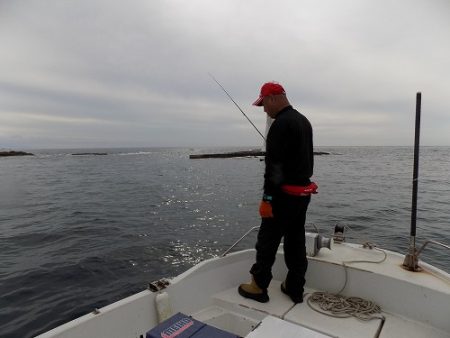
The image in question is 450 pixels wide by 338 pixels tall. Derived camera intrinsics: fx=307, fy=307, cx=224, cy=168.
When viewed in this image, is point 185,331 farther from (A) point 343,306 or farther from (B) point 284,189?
(A) point 343,306

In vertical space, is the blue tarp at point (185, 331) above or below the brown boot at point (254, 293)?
above

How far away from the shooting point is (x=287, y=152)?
3.53 meters

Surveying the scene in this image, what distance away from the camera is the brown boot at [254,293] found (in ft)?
12.8

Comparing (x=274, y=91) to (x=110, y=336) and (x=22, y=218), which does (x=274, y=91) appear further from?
(x=22, y=218)

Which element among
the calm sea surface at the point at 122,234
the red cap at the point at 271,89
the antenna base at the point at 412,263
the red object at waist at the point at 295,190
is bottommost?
the calm sea surface at the point at 122,234

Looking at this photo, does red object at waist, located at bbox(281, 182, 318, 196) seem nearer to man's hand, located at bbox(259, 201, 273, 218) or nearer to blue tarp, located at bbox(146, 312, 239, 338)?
man's hand, located at bbox(259, 201, 273, 218)

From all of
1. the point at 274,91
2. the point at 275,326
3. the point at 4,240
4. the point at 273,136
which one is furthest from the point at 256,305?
the point at 4,240

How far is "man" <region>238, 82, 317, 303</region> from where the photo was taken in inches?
138

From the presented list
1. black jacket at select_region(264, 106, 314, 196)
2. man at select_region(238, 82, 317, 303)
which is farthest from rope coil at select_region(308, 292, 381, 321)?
black jacket at select_region(264, 106, 314, 196)

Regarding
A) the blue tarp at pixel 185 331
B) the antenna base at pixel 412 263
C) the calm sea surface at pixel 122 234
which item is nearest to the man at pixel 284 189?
the antenna base at pixel 412 263

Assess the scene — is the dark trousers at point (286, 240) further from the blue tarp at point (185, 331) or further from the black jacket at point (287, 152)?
the blue tarp at point (185, 331)

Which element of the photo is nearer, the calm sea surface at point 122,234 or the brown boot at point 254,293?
the brown boot at point 254,293

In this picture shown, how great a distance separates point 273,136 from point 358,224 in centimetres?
1256

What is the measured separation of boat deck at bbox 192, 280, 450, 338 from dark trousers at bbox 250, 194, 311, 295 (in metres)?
0.25
